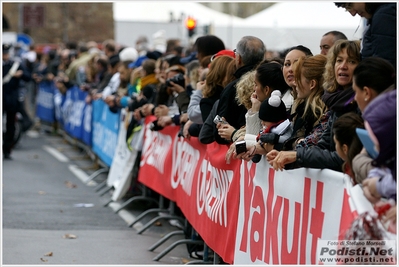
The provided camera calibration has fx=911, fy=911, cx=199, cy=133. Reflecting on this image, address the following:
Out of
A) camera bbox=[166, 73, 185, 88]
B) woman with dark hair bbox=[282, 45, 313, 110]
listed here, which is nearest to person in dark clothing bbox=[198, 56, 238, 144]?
woman with dark hair bbox=[282, 45, 313, 110]

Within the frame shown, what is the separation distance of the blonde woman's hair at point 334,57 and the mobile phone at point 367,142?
115 cm

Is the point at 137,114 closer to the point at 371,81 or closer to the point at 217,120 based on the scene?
the point at 217,120

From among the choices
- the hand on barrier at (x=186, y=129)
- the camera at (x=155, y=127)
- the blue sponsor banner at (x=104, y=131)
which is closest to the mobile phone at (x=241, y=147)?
the hand on barrier at (x=186, y=129)

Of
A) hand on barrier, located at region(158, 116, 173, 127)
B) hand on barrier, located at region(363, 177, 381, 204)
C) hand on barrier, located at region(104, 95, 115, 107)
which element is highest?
hand on barrier, located at region(363, 177, 381, 204)

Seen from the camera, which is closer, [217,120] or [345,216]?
[345,216]

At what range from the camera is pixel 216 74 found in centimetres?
855

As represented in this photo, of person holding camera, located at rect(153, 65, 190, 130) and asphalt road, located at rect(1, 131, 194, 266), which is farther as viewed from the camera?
person holding camera, located at rect(153, 65, 190, 130)

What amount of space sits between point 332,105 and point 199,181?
3.19 metres

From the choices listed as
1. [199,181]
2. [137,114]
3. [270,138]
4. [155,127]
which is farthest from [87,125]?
[270,138]

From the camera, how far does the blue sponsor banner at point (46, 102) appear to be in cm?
2519

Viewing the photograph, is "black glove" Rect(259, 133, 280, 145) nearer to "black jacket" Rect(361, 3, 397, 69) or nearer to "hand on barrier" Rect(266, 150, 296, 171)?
"hand on barrier" Rect(266, 150, 296, 171)

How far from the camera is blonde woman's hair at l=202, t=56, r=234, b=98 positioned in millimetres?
8555

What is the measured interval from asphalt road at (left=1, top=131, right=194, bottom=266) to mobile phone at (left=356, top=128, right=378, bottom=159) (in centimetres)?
418

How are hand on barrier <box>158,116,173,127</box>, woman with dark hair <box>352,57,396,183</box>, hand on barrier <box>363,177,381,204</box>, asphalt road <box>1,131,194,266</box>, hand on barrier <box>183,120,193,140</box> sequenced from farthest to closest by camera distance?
hand on barrier <box>158,116,173,127</box>
hand on barrier <box>183,120,193,140</box>
asphalt road <box>1,131,194,266</box>
woman with dark hair <box>352,57,396,183</box>
hand on barrier <box>363,177,381,204</box>
